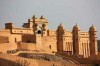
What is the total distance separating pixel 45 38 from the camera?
47406 mm

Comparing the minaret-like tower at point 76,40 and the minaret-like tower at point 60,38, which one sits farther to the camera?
the minaret-like tower at point 76,40

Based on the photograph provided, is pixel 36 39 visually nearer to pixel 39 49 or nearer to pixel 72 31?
pixel 39 49

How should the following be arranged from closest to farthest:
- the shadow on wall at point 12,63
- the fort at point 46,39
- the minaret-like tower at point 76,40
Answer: the shadow on wall at point 12,63
the fort at point 46,39
the minaret-like tower at point 76,40

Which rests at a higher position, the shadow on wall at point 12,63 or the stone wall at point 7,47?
the stone wall at point 7,47

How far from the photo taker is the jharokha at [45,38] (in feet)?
142

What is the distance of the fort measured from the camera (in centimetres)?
4312

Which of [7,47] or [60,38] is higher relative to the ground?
[60,38]

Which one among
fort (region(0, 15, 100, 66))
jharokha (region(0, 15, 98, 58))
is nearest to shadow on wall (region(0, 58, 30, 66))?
fort (region(0, 15, 100, 66))

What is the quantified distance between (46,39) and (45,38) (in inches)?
7.2

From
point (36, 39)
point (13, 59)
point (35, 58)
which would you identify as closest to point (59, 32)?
point (36, 39)

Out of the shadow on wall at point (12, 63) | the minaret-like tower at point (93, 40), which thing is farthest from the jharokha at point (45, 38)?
the shadow on wall at point (12, 63)

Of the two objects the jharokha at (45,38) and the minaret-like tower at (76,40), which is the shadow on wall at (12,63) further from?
the minaret-like tower at (76,40)

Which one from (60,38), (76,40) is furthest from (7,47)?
(76,40)

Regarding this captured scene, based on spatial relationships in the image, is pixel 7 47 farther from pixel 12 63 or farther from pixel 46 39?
pixel 46 39
